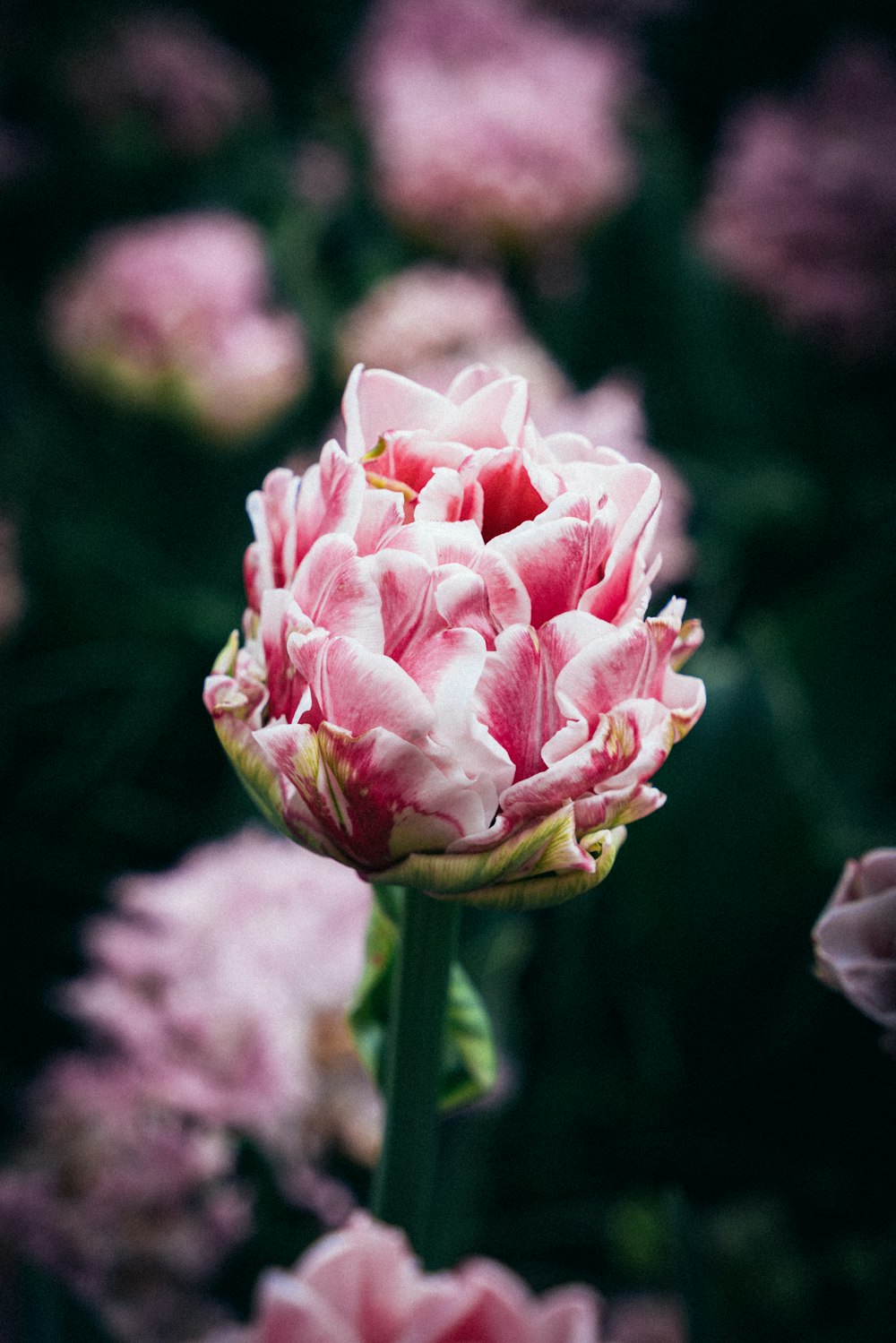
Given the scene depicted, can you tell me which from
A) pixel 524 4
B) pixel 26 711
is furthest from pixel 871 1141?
pixel 524 4

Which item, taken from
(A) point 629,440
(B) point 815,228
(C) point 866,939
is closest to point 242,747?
(C) point 866,939

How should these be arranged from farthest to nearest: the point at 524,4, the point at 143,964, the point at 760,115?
the point at 524,4
the point at 760,115
the point at 143,964

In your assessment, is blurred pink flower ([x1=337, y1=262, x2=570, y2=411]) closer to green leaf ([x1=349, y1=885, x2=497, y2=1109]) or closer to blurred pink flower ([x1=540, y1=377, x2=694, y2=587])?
blurred pink flower ([x1=540, y1=377, x2=694, y2=587])

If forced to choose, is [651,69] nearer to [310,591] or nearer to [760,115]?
[760,115]

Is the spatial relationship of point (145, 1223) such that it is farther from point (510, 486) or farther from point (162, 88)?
point (162, 88)

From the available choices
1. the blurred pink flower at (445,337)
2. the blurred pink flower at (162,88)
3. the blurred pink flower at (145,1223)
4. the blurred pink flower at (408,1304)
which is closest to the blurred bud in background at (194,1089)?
the blurred pink flower at (145,1223)

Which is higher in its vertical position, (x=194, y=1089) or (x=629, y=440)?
(x=629, y=440)
